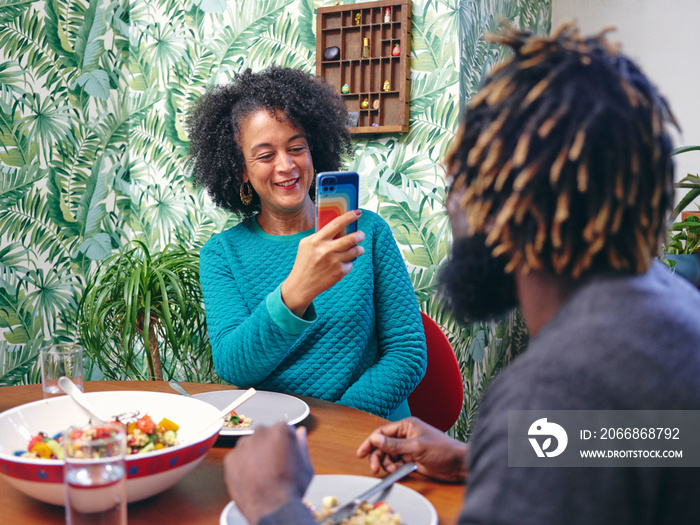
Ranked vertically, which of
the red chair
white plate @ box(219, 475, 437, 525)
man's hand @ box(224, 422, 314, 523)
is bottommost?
the red chair

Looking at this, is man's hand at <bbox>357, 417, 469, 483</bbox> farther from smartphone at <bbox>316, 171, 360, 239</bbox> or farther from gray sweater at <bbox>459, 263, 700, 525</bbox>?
smartphone at <bbox>316, 171, 360, 239</bbox>

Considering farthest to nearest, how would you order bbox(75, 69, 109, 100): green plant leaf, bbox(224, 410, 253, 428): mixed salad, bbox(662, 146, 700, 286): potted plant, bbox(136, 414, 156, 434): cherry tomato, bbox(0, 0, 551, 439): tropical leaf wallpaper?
bbox(75, 69, 109, 100): green plant leaf < bbox(0, 0, 551, 439): tropical leaf wallpaper < bbox(662, 146, 700, 286): potted plant < bbox(224, 410, 253, 428): mixed salad < bbox(136, 414, 156, 434): cherry tomato

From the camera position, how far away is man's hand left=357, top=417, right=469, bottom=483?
840 mm

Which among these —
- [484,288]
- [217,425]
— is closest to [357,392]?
[217,425]

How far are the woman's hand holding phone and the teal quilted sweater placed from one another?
0.20 feet

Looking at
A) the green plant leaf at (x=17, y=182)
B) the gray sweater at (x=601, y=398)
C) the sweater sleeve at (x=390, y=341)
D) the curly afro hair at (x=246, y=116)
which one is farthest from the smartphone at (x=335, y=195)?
the green plant leaf at (x=17, y=182)

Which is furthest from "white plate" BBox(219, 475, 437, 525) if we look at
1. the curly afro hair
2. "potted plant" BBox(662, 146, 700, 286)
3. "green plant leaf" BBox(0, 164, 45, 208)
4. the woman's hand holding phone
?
"green plant leaf" BBox(0, 164, 45, 208)

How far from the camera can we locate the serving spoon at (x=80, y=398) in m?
0.91

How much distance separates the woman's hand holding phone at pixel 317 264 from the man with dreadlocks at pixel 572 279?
2.08 ft

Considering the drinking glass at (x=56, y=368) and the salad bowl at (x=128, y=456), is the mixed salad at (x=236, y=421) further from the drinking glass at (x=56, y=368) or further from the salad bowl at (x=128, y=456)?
the drinking glass at (x=56, y=368)

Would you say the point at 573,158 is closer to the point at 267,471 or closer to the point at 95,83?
the point at 267,471

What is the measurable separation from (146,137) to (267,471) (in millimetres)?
2633

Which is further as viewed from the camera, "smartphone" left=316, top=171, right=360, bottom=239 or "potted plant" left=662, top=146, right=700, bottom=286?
"potted plant" left=662, top=146, right=700, bottom=286

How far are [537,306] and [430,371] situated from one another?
1073mm
